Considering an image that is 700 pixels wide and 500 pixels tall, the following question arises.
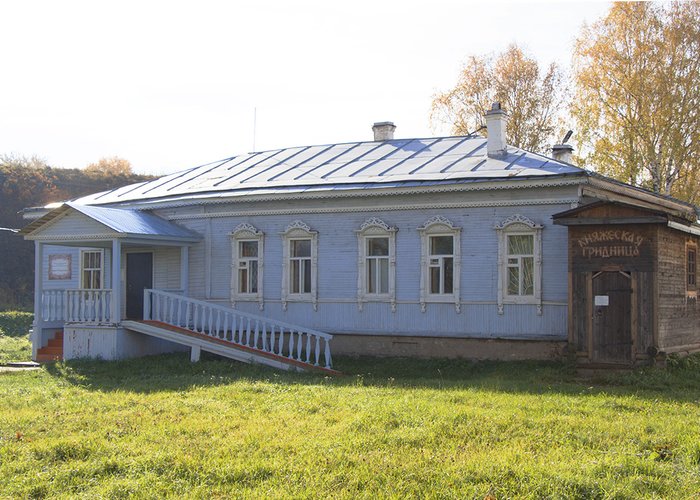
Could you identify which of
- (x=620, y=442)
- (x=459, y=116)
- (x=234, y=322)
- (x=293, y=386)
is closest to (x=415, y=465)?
(x=620, y=442)

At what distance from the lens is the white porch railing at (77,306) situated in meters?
18.0

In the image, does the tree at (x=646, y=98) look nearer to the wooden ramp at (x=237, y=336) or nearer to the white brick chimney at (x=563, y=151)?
the white brick chimney at (x=563, y=151)

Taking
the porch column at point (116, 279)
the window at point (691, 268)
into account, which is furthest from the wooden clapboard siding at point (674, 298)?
the porch column at point (116, 279)

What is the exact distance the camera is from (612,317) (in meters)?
14.8

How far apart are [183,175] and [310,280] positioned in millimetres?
6144

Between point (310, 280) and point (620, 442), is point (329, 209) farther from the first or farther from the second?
point (620, 442)

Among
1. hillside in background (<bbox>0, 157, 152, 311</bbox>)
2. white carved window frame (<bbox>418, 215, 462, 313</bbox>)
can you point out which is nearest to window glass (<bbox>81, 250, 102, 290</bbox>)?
white carved window frame (<bbox>418, 215, 462, 313</bbox>)

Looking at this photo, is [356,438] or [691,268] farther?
[691,268]

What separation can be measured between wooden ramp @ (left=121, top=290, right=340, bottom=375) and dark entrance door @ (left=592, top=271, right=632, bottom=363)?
4902 mm

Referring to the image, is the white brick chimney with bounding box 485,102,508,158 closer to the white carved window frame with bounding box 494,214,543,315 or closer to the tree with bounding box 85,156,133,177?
the white carved window frame with bounding box 494,214,543,315

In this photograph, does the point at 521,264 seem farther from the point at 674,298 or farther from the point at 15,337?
the point at 15,337

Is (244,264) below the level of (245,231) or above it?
below

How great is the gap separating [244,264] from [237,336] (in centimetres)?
168

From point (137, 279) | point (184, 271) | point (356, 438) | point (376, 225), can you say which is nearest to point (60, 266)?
point (137, 279)
